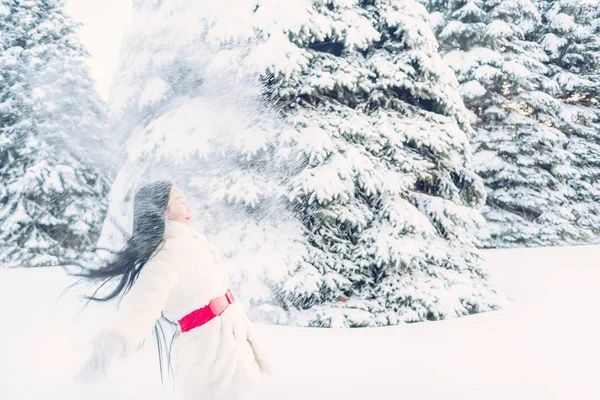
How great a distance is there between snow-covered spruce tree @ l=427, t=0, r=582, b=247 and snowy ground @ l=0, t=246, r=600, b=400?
21.7 ft

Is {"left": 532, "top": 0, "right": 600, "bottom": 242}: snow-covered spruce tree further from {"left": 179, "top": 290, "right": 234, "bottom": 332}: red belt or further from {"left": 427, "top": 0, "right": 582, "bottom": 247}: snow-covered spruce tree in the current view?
{"left": 179, "top": 290, "right": 234, "bottom": 332}: red belt

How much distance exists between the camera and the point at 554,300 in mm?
5344

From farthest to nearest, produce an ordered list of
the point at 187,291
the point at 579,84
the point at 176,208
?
the point at 579,84
the point at 176,208
the point at 187,291

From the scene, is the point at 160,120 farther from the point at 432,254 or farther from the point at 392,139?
the point at 432,254

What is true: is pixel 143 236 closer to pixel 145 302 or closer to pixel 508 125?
pixel 145 302

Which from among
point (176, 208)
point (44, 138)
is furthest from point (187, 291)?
point (44, 138)

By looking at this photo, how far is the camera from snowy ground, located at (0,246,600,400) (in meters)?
3.05

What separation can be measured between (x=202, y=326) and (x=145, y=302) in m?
0.30

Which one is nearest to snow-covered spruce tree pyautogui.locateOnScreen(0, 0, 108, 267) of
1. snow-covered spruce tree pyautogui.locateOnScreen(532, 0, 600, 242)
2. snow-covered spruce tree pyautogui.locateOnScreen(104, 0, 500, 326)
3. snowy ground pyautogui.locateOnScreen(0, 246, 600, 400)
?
snowy ground pyautogui.locateOnScreen(0, 246, 600, 400)

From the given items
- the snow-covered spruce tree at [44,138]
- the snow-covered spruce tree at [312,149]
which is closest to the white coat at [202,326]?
the snow-covered spruce tree at [312,149]

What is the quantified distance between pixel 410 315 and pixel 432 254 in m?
0.65

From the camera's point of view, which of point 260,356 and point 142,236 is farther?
point 260,356

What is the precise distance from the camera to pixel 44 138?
10836 mm

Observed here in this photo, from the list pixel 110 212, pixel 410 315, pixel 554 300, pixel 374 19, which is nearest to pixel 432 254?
pixel 410 315
